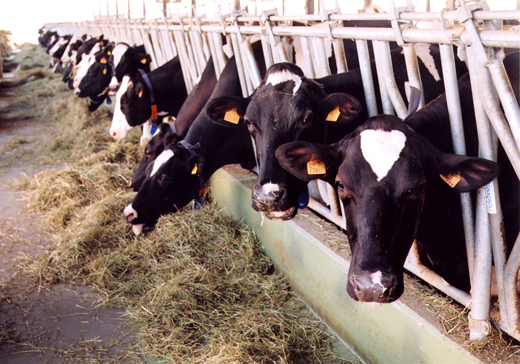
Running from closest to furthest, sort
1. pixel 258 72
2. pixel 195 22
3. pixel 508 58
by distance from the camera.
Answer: pixel 508 58, pixel 258 72, pixel 195 22

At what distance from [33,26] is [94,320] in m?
49.1

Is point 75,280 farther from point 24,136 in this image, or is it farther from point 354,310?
point 24,136

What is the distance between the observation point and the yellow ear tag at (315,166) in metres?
2.28

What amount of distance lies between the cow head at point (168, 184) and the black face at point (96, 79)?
17.2ft

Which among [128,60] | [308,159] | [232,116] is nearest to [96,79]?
[128,60]

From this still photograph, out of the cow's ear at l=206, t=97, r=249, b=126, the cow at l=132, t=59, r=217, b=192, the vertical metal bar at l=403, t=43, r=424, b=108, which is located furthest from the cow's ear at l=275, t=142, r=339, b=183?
the cow at l=132, t=59, r=217, b=192

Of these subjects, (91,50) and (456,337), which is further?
(91,50)

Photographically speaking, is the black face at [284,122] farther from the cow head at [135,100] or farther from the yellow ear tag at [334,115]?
the cow head at [135,100]

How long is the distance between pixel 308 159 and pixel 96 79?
770cm

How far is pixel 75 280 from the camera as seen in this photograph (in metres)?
4.10

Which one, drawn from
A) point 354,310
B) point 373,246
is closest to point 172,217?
point 354,310

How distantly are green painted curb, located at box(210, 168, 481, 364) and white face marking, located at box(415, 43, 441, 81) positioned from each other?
1.44 metres

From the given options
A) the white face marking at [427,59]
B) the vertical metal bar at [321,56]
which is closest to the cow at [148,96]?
the vertical metal bar at [321,56]

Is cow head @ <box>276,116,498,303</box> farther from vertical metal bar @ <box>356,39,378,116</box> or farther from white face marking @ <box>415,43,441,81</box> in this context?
→ white face marking @ <box>415,43,441,81</box>
